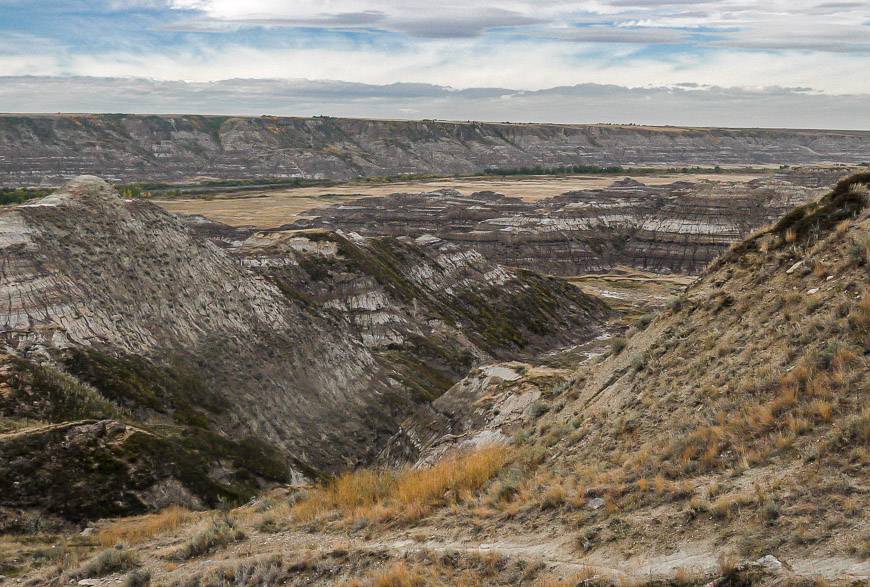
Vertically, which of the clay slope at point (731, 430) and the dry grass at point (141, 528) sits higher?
Answer: the clay slope at point (731, 430)

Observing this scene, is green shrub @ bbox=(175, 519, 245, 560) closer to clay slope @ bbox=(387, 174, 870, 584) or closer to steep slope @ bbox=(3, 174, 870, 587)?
steep slope @ bbox=(3, 174, 870, 587)

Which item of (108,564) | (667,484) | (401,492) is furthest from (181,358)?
(667,484)

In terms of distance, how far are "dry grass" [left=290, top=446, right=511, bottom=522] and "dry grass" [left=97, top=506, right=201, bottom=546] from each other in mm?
4016

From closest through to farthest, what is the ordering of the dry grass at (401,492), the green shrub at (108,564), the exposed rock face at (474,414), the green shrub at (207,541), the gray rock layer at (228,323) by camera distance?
the dry grass at (401,492)
the green shrub at (108,564)
the green shrub at (207,541)
the exposed rock face at (474,414)
the gray rock layer at (228,323)

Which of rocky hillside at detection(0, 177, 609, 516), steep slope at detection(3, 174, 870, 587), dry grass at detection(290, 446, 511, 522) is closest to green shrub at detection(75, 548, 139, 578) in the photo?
steep slope at detection(3, 174, 870, 587)

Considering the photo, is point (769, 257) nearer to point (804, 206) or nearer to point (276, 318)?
point (804, 206)

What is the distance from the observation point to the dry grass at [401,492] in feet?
45.5

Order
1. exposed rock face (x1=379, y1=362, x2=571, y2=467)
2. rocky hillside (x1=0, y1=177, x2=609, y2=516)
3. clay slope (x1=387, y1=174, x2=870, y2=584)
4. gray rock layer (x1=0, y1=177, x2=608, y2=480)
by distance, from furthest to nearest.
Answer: gray rock layer (x1=0, y1=177, x2=608, y2=480) → exposed rock face (x1=379, y1=362, x2=571, y2=467) → rocky hillside (x1=0, y1=177, x2=609, y2=516) → clay slope (x1=387, y1=174, x2=870, y2=584)

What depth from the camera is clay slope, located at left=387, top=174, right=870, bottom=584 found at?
9.17 m

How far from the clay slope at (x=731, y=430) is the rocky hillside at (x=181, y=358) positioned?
558 inches

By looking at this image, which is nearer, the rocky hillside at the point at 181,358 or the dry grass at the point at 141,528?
the dry grass at the point at 141,528

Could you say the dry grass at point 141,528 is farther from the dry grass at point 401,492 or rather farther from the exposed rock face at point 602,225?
the exposed rock face at point 602,225

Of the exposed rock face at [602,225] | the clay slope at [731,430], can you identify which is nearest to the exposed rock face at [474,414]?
the clay slope at [731,430]

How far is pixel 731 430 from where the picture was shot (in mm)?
11945
